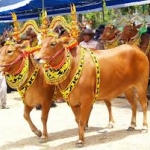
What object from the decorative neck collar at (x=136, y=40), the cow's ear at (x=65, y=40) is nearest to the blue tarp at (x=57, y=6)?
the decorative neck collar at (x=136, y=40)

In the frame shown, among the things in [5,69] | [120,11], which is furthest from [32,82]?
[120,11]

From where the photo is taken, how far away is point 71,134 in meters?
6.66

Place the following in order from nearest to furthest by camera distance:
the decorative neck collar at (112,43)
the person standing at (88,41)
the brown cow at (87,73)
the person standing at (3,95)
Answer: the brown cow at (87,73) → the person standing at (88,41) → the person standing at (3,95) → the decorative neck collar at (112,43)

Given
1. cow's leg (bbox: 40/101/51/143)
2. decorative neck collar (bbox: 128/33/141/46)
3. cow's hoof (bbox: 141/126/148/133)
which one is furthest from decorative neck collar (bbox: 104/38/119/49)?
cow's leg (bbox: 40/101/51/143)

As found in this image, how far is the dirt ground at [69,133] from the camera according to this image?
→ 5.95 m

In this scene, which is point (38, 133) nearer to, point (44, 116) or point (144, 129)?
point (44, 116)

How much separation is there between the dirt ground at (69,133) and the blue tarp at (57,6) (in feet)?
8.64

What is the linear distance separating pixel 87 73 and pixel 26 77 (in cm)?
91

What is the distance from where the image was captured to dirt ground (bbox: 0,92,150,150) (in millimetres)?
5945

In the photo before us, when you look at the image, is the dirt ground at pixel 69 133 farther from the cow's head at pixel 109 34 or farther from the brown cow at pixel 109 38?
the cow's head at pixel 109 34

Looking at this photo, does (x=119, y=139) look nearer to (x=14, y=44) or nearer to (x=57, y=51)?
(x=57, y=51)

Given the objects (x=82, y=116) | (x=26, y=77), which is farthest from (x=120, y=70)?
(x=26, y=77)

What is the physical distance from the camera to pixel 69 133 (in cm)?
673

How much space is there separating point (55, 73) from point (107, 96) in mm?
1024
